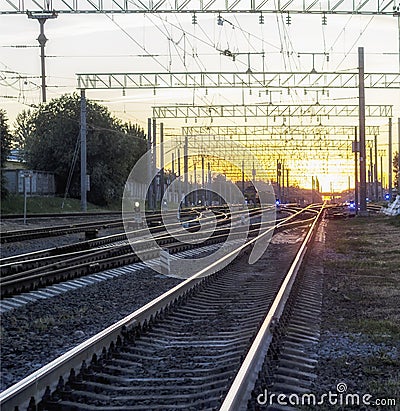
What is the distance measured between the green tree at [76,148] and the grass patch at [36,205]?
571 centimetres

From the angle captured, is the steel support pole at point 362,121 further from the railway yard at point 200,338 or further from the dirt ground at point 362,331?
the railway yard at point 200,338

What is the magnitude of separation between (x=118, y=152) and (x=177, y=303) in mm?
52316

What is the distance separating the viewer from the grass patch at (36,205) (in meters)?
43.8

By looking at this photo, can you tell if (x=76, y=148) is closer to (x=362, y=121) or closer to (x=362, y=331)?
(x=362, y=121)

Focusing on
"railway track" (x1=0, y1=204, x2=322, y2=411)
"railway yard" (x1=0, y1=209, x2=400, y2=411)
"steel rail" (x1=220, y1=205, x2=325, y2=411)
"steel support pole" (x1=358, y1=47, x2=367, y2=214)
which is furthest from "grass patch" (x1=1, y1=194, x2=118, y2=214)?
"steel rail" (x1=220, y1=205, x2=325, y2=411)

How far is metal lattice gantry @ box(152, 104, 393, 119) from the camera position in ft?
163

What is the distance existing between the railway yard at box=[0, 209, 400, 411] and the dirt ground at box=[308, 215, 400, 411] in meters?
0.02

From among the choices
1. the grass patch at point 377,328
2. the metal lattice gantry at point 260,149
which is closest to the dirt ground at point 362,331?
the grass patch at point 377,328

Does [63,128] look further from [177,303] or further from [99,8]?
[177,303]

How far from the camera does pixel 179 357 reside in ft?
22.1

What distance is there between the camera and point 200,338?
769cm

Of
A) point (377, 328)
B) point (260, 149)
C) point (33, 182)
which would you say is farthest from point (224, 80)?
point (260, 149)

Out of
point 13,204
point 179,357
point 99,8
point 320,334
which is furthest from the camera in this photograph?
point 13,204

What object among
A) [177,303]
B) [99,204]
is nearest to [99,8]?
[177,303]
